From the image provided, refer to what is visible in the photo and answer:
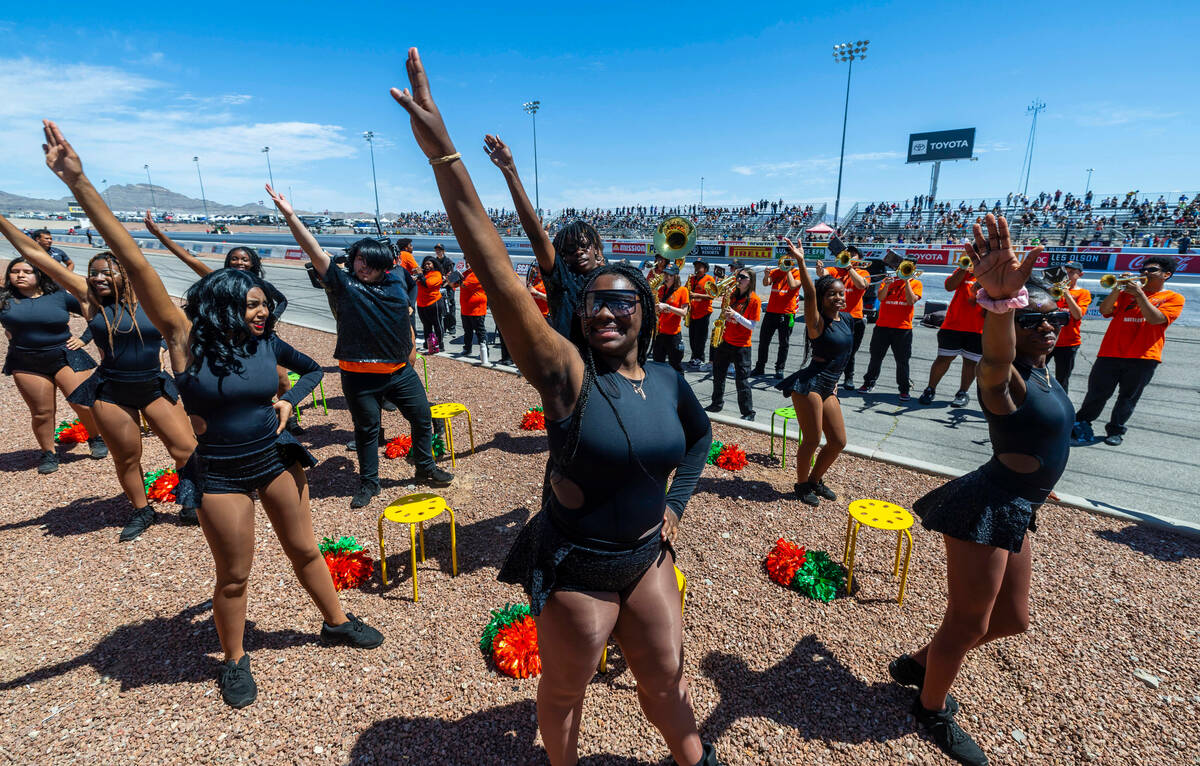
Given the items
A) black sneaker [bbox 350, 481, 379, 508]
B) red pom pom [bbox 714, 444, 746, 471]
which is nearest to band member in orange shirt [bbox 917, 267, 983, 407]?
red pom pom [bbox 714, 444, 746, 471]

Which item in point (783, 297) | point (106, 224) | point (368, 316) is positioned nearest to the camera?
point (106, 224)

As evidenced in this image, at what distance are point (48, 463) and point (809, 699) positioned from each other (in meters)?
7.73

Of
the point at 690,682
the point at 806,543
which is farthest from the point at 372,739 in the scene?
the point at 806,543

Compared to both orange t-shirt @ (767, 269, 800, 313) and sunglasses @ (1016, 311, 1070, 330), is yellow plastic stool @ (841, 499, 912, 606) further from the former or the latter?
orange t-shirt @ (767, 269, 800, 313)

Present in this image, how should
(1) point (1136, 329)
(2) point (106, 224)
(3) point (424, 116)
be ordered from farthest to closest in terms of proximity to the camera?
(1) point (1136, 329)
(2) point (106, 224)
(3) point (424, 116)

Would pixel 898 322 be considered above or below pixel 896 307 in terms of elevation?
below

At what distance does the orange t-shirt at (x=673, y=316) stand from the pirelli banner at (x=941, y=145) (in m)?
64.7

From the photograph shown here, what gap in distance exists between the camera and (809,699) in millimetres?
3191

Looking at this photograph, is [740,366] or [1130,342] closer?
[1130,342]

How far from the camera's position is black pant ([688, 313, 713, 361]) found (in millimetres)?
10627

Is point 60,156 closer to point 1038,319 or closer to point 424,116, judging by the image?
point 424,116

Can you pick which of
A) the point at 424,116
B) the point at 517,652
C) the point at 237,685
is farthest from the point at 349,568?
the point at 424,116

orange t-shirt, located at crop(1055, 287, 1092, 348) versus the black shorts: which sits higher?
orange t-shirt, located at crop(1055, 287, 1092, 348)

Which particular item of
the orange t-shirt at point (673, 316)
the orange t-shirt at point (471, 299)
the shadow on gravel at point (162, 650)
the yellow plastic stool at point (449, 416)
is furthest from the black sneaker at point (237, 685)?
the orange t-shirt at point (471, 299)
